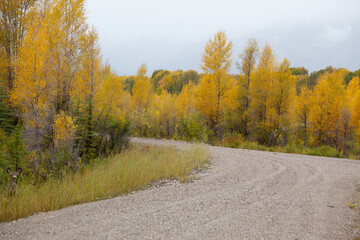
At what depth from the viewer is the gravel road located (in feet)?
12.1

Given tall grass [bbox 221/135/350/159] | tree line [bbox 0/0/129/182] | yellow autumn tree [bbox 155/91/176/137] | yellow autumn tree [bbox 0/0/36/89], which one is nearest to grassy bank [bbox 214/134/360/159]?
tall grass [bbox 221/135/350/159]

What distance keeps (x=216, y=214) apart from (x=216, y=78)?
15973 millimetres

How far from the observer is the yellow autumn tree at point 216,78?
19.1m

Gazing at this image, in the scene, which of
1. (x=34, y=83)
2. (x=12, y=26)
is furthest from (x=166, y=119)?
(x=34, y=83)

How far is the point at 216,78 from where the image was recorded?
19.1 metres

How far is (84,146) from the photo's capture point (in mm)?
11352

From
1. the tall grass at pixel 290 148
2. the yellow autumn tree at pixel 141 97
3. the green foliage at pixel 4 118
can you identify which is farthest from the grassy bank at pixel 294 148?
the green foliage at pixel 4 118

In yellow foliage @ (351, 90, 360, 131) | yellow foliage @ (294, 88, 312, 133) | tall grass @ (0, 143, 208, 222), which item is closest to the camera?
tall grass @ (0, 143, 208, 222)

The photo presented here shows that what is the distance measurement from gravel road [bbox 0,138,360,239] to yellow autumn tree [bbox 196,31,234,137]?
1262 cm

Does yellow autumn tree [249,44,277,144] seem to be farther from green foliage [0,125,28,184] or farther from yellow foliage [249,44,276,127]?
green foliage [0,125,28,184]

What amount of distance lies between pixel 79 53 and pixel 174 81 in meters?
47.2

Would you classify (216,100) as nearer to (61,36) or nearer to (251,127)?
(251,127)

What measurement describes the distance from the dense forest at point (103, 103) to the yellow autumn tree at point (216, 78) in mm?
88

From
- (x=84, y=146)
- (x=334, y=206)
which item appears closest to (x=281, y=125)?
(x=334, y=206)
